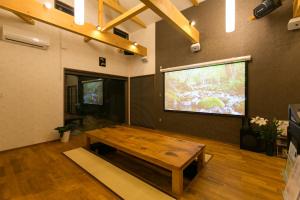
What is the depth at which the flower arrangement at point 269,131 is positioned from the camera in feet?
8.11

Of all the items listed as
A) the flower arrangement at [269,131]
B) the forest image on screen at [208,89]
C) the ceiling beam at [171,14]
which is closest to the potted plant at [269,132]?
the flower arrangement at [269,131]

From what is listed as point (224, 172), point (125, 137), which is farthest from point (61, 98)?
point (224, 172)

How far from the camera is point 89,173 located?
6.37 feet

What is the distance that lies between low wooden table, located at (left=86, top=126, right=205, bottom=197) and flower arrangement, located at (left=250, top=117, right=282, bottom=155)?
4.45ft

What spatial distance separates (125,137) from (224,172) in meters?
1.54

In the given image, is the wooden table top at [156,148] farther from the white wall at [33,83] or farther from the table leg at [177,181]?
the white wall at [33,83]

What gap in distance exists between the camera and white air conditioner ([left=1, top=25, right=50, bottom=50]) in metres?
2.67

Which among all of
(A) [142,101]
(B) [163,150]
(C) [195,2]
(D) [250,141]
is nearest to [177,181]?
(B) [163,150]

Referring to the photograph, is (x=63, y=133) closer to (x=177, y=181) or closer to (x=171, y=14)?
(x=177, y=181)

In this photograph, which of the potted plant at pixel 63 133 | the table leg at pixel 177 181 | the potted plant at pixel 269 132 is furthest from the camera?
the potted plant at pixel 63 133

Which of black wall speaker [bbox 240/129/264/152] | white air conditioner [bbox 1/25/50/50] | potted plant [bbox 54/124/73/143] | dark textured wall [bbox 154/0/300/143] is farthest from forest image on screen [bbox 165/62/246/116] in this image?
white air conditioner [bbox 1/25/50/50]

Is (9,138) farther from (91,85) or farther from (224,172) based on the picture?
(224,172)

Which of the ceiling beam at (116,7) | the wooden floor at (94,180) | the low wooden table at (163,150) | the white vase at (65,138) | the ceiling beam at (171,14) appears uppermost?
the ceiling beam at (116,7)

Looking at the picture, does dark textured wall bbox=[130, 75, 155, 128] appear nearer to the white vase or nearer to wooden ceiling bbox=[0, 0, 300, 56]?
wooden ceiling bbox=[0, 0, 300, 56]
